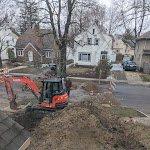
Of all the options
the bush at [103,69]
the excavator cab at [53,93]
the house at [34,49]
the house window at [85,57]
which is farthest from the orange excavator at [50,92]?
the house at [34,49]

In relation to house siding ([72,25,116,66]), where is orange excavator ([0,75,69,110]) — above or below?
below

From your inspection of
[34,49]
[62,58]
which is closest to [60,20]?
[62,58]

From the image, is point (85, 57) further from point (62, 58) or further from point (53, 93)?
point (53, 93)

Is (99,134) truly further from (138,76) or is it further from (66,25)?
(138,76)

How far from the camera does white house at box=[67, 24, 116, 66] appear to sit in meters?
47.6

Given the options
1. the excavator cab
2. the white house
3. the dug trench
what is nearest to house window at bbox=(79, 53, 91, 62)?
the white house

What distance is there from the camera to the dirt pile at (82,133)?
1271 cm

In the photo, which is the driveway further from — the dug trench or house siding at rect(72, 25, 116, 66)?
house siding at rect(72, 25, 116, 66)

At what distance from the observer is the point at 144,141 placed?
14.5m

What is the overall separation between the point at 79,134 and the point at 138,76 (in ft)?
89.6

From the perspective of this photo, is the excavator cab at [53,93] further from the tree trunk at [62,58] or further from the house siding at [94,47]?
the house siding at [94,47]

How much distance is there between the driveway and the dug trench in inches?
266

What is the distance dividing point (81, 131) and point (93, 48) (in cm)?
3498

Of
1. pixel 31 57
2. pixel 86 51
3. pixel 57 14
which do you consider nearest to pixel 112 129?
pixel 57 14
